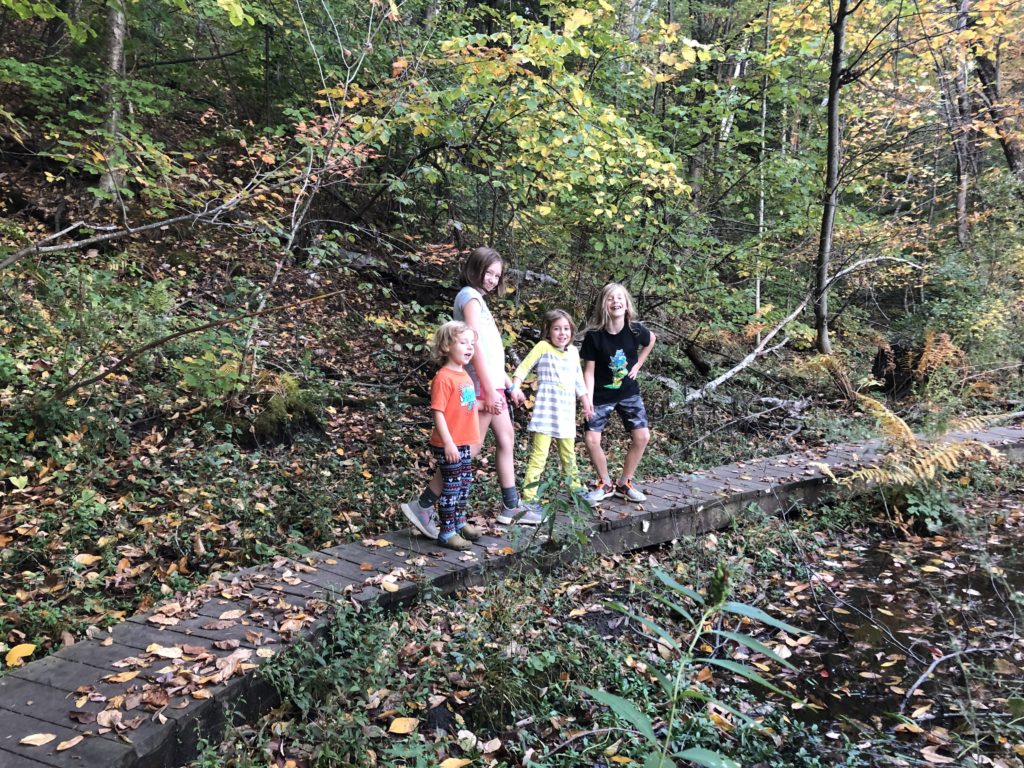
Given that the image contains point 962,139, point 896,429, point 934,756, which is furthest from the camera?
point 962,139

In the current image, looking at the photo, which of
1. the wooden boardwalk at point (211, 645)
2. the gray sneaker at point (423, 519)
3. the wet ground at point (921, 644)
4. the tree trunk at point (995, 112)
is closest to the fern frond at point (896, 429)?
the wet ground at point (921, 644)

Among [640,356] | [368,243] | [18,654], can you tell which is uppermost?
[368,243]

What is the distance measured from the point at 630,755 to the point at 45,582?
3.58 meters

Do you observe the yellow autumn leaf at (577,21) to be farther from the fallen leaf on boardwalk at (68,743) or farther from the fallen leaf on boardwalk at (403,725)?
the fallen leaf on boardwalk at (68,743)

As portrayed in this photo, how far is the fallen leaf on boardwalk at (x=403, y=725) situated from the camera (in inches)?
117

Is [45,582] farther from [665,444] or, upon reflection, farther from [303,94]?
[303,94]

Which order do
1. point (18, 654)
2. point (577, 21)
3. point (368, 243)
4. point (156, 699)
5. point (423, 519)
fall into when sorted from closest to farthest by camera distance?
1. point (156, 699)
2. point (18, 654)
3. point (423, 519)
4. point (577, 21)
5. point (368, 243)

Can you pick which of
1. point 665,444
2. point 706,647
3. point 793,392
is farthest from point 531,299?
point 706,647

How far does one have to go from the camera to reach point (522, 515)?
16.3 ft

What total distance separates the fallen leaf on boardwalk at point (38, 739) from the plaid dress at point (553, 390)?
351 centimetres

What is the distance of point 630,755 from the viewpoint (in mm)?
2949

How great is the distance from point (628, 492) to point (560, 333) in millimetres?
1538

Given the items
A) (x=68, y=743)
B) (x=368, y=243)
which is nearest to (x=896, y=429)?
(x=68, y=743)

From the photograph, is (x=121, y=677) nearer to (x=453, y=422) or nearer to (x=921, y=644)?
(x=453, y=422)
